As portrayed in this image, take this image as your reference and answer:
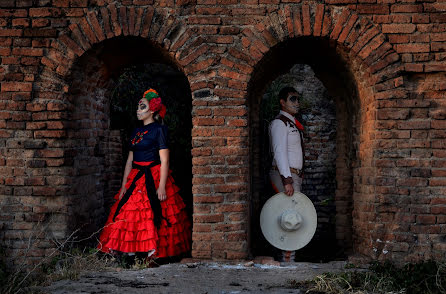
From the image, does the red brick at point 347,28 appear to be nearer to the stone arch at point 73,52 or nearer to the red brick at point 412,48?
the red brick at point 412,48

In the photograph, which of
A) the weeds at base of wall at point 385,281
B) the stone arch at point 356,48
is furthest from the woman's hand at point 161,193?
the weeds at base of wall at point 385,281

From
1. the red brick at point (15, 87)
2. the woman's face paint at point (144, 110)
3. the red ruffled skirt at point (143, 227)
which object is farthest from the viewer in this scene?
the woman's face paint at point (144, 110)

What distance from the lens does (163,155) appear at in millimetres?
4926

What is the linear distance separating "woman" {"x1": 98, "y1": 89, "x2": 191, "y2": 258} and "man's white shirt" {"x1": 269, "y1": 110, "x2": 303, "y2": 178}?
130 cm

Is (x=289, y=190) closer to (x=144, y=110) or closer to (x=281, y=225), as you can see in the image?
(x=281, y=225)

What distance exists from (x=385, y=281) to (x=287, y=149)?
2.01 meters

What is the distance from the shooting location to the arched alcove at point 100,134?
15.7 feet

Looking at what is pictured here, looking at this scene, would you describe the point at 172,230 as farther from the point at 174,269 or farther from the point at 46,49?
the point at 46,49

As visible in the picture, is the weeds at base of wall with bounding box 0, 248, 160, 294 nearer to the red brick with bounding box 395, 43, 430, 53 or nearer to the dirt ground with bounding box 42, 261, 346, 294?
the dirt ground with bounding box 42, 261, 346, 294

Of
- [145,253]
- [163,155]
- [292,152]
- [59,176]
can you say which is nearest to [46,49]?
[59,176]

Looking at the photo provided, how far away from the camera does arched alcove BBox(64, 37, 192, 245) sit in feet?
15.7

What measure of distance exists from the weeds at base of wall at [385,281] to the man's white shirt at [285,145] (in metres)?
1.58

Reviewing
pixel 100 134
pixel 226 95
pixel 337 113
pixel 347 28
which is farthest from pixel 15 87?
pixel 337 113

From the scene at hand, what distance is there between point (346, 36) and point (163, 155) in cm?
234
